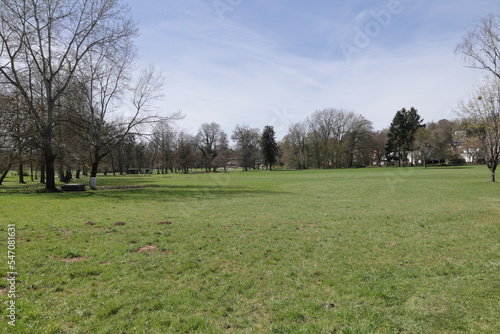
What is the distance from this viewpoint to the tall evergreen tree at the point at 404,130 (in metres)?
85.1

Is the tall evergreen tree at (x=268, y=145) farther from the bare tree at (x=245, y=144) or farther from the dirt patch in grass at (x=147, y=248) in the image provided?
the dirt patch in grass at (x=147, y=248)

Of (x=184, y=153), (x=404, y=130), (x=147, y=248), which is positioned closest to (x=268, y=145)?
(x=184, y=153)

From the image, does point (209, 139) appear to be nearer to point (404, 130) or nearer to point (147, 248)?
point (404, 130)

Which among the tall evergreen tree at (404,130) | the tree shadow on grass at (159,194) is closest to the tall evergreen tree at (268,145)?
the tall evergreen tree at (404,130)

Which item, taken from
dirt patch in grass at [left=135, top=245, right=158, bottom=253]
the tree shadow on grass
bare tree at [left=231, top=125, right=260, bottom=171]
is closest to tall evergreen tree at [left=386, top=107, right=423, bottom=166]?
bare tree at [left=231, top=125, right=260, bottom=171]

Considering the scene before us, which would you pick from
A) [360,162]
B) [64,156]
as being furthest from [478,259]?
[360,162]

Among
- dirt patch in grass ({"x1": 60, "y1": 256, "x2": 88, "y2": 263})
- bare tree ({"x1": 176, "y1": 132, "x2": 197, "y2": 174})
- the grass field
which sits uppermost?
bare tree ({"x1": 176, "y1": 132, "x2": 197, "y2": 174})

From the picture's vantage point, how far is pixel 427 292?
4.63 metres

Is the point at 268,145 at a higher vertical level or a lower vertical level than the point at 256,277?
higher

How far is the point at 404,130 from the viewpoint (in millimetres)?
86938

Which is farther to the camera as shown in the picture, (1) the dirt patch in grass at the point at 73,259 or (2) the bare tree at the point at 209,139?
(2) the bare tree at the point at 209,139

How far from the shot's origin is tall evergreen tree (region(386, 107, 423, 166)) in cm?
8506

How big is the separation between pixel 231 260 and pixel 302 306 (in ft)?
8.35

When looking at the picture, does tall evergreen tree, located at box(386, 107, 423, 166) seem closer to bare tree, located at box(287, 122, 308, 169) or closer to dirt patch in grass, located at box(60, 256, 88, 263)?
bare tree, located at box(287, 122, 308, 169)
